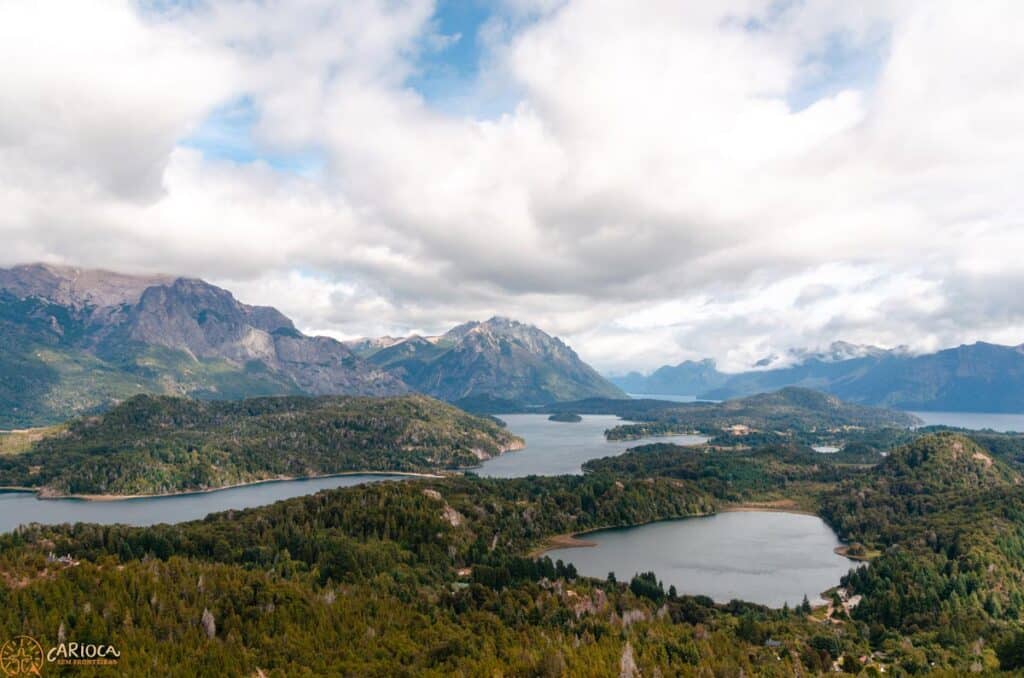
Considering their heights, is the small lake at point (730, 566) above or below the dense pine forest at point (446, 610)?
below

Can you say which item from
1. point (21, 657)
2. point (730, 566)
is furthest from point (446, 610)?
point (730, 566)

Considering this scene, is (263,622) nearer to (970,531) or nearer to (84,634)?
(84,634)

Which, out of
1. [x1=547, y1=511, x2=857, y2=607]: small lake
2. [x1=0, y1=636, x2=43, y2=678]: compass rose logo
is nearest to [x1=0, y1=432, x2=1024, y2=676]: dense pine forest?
[x1=0, y1=636, x2=43, y2=678]: compass rose logo

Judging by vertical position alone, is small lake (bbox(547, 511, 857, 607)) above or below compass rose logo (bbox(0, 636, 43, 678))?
below

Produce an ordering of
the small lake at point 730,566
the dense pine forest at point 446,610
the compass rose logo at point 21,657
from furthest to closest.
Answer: the small lake at point 730,566 → the dense pine forest at point 446,610 → the compass rose logo at point 21,657

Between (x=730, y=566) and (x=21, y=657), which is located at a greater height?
(x=21, y=657)

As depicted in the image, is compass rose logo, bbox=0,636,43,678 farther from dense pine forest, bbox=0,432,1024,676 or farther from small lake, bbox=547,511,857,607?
small lake, bbox=547,511,857,607

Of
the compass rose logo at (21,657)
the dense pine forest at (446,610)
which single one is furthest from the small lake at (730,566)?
the compass rose logo at (21,657)

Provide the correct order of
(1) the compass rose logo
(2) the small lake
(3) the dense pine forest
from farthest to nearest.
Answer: (2) the small lake → (3) the dense pine forest → (1) the compass rose logo

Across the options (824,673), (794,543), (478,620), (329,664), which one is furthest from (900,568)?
(329,664)

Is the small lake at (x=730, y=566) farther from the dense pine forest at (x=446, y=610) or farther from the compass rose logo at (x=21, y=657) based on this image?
the compass rose logo at (x=21, y=657)

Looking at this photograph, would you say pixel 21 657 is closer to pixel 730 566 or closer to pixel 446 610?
pixel 446 610
